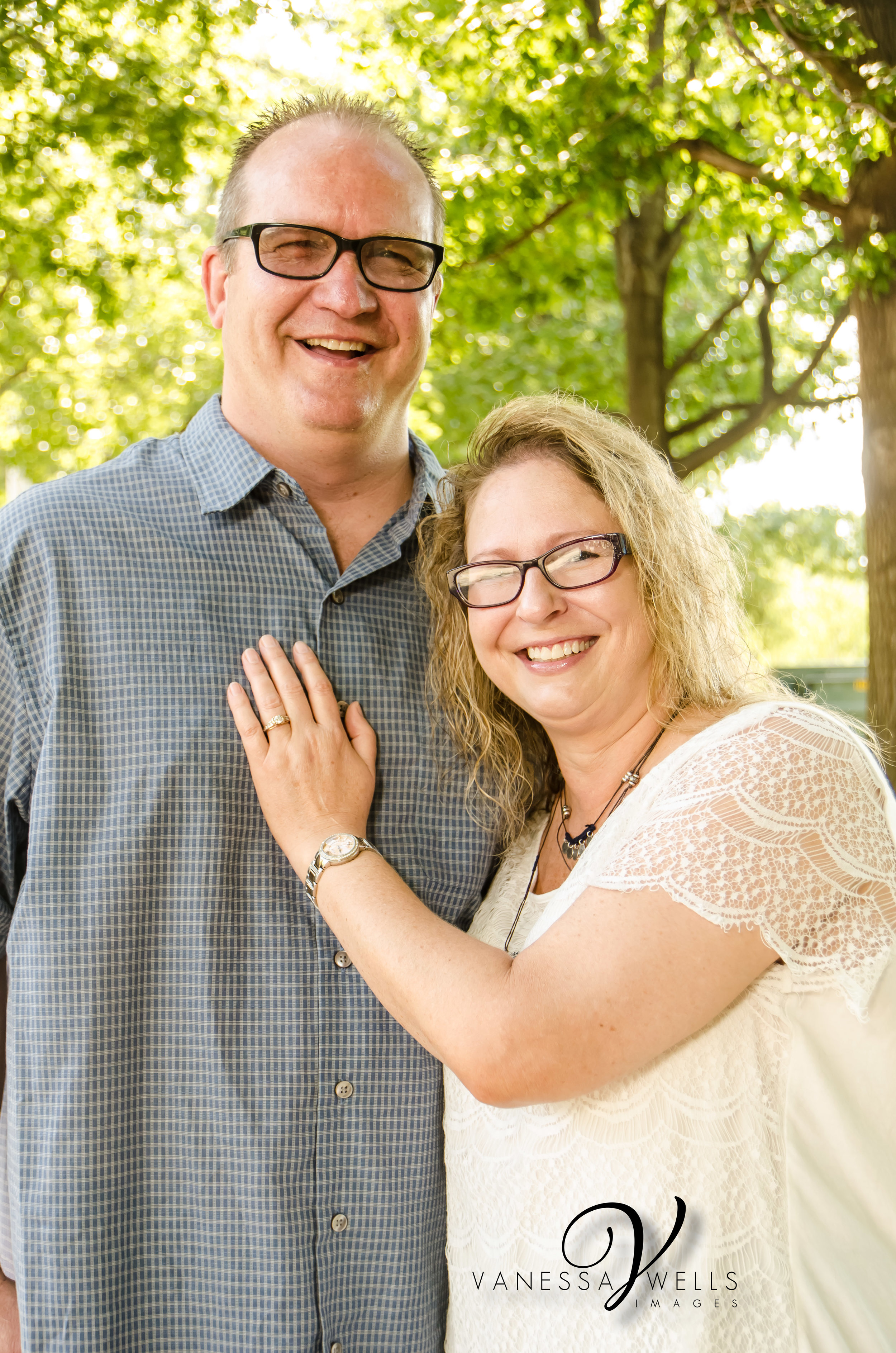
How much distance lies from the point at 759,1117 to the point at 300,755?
1073mm

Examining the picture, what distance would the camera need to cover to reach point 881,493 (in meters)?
4.91

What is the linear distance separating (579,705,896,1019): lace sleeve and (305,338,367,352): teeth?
45.6 inches

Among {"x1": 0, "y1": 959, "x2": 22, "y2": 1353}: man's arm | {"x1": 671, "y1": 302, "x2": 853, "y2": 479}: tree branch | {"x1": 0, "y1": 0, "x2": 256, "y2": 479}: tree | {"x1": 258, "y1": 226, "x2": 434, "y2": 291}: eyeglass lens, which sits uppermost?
{"x1": 0, "y1": 0, "x2": 256, "y2": 479}: tree

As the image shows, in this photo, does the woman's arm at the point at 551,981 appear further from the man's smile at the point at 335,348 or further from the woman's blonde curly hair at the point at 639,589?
the man's smile at the point at 335,348

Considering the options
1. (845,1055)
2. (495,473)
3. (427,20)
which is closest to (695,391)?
(427,20)

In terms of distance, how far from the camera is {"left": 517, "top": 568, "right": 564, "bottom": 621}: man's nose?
2357 mm

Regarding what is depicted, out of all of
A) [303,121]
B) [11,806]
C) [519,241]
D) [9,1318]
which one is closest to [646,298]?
[519,241]

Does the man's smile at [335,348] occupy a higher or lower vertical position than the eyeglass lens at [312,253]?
lower

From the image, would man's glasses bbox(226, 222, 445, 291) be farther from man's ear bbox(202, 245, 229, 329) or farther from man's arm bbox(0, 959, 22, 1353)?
man's arm bbox(0, 959, 22, 1353)

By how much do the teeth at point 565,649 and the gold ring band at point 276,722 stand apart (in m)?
0.54

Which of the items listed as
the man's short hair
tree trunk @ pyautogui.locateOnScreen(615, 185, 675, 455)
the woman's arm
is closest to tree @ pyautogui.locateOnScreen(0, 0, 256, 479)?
tree trunk @ pyautogui.locateOnScreen(615, 185, 675, 455)

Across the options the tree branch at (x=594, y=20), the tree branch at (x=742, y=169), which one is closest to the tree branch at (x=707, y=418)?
the tree branch at (x=742, y=169)

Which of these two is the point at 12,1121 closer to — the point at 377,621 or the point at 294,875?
the point at 294,875

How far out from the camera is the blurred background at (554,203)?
5.02 metres
